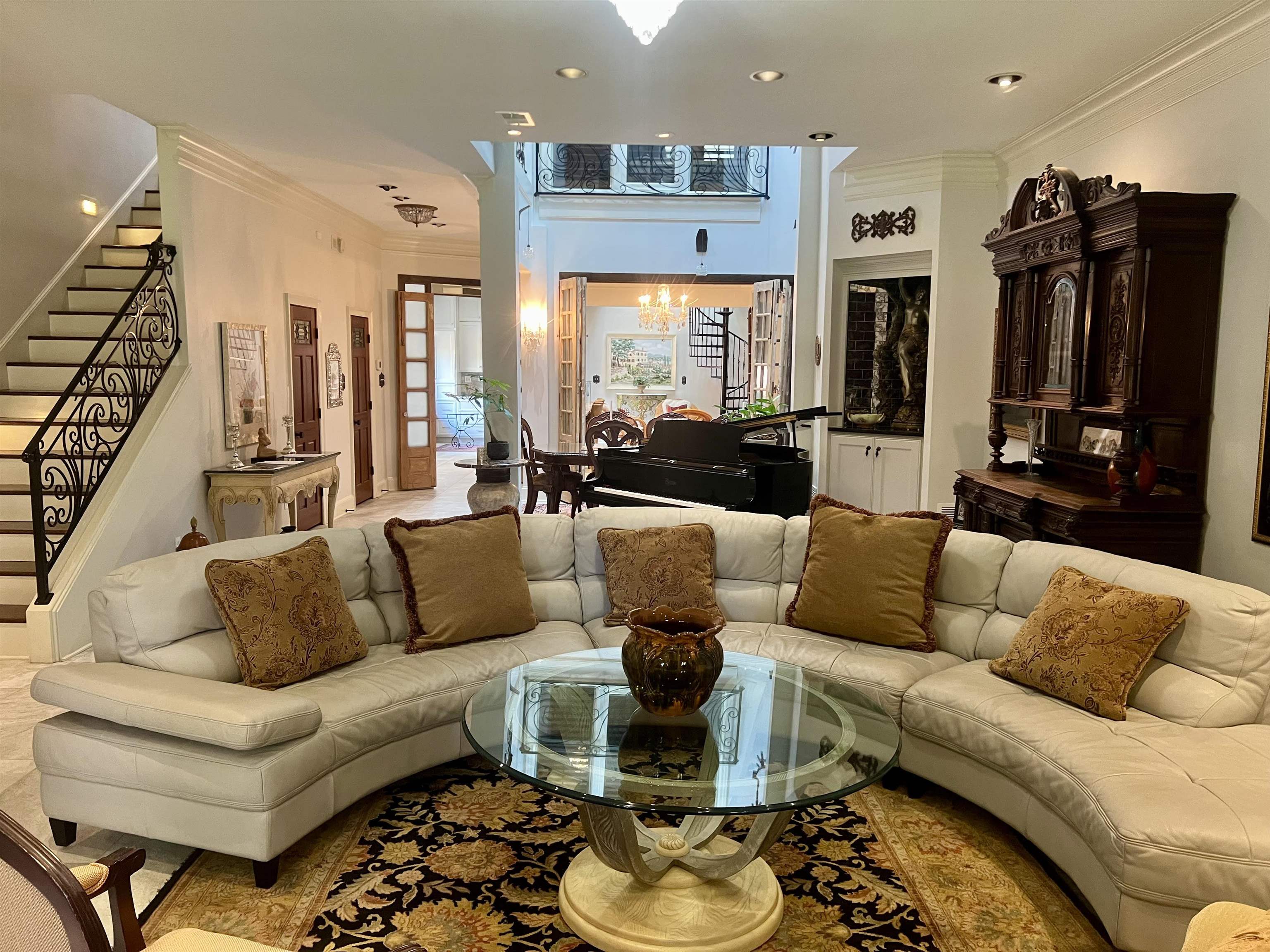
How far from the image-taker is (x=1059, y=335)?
4.54 metres

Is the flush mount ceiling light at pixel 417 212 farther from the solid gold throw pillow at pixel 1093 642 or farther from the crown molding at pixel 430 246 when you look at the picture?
the solid gold throw pillow at pixel 1093 642

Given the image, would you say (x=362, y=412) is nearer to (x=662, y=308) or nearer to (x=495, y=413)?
(x=495, y=413)

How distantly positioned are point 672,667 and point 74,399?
197 inches

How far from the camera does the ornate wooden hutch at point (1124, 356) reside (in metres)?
3.80

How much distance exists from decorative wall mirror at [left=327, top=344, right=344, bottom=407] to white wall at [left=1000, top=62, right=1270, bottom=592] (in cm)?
690

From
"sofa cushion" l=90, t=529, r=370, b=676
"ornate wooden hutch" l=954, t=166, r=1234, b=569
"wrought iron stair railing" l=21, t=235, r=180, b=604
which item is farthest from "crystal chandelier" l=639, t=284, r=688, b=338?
"sofa cushion" l=90, t=529, r=370, b=676

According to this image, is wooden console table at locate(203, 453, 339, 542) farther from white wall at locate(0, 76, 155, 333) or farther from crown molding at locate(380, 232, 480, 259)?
crown molding at locate(380, 232, 480, 259)

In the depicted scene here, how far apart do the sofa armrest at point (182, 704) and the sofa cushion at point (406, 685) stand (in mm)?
122

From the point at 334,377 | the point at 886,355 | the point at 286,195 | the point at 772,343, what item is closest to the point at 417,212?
the point at 286,195

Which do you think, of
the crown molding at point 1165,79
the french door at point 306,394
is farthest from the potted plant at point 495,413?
the crown molding at point 1165,79

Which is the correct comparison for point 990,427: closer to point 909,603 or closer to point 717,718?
point 909,603

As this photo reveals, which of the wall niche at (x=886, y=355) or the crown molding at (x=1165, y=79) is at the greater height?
the crown molding at (x=1165, y=79)

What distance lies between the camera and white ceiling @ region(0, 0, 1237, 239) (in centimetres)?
357

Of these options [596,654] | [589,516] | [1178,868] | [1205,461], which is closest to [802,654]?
[596,654]
